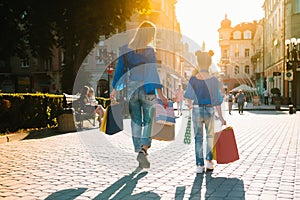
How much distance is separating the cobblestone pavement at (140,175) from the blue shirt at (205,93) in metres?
0.96

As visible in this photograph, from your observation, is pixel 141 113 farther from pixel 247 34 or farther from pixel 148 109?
pixel 247 34

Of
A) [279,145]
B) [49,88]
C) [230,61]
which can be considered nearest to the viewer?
[279,145]

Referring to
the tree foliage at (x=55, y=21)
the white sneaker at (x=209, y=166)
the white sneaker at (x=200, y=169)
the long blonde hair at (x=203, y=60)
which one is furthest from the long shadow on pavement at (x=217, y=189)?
the tree foliage at (x=55, y=21)

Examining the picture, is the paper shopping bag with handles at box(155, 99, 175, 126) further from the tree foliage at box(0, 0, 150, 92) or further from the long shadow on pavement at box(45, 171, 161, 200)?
the tree foliage at box(0, 0, 150, 92)

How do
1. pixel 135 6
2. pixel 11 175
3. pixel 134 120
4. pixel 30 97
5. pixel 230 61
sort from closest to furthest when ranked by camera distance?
pixel 11 175, pixel 134 120, pixel 30 97, pixel 135 6, pixel 230 61

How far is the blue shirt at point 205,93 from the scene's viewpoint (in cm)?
553

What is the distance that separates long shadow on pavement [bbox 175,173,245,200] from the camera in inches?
160

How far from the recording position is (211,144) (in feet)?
18.3

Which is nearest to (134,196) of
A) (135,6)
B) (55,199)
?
(55,199)

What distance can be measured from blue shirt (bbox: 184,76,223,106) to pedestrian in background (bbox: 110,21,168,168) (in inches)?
15.6

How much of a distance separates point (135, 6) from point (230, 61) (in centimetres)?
7096

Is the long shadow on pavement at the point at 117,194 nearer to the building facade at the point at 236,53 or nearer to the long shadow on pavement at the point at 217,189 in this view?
the long shadow on pavement at the point at 217,189

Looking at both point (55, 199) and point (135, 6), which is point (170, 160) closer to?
point (55, 199)

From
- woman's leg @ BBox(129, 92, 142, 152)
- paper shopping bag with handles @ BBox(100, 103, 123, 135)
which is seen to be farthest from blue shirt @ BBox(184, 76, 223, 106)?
paper shopping bag with handles @ BBox(100, 103, 123, 135)
